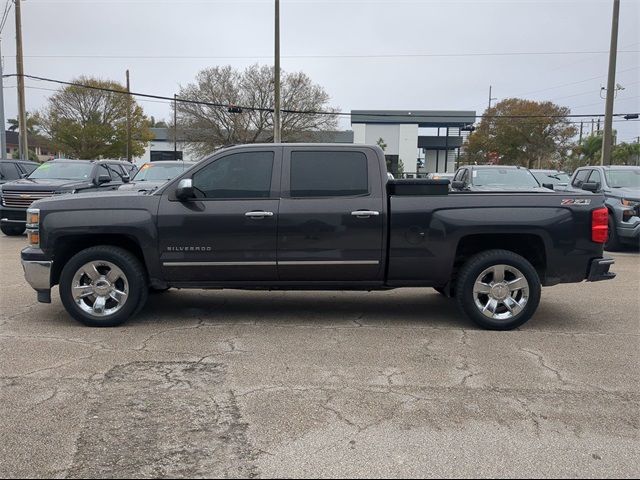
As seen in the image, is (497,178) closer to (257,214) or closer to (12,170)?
(257,214)

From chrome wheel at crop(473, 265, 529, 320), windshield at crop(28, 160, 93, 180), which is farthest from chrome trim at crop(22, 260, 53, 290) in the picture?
windshield at crop(28, 160, 93, 180)

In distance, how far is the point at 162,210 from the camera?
5836mm

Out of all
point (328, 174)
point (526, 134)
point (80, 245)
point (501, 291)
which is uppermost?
point (526, 134)

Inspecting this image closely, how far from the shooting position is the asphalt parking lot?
3305 millimetres

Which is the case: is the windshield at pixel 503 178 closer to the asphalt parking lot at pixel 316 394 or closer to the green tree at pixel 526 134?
the asphalt parking lot at pixel 316 394

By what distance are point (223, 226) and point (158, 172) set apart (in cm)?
781

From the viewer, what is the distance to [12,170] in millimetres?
17047

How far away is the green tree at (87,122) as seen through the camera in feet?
165

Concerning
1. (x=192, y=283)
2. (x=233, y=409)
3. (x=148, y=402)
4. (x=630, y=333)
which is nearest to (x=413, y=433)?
(x=233, y=409)

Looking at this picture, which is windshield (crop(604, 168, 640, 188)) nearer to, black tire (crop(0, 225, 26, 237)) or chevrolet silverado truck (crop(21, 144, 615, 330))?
chevrolet silverado truck (crop(21, 144, 615, 330))

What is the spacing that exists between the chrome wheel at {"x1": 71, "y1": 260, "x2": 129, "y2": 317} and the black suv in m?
8.13

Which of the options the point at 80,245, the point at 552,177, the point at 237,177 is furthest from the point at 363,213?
the point at 552,177

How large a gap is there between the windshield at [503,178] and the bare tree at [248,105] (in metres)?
31.5

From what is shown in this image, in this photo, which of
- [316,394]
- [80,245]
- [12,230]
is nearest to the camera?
[316,394]
